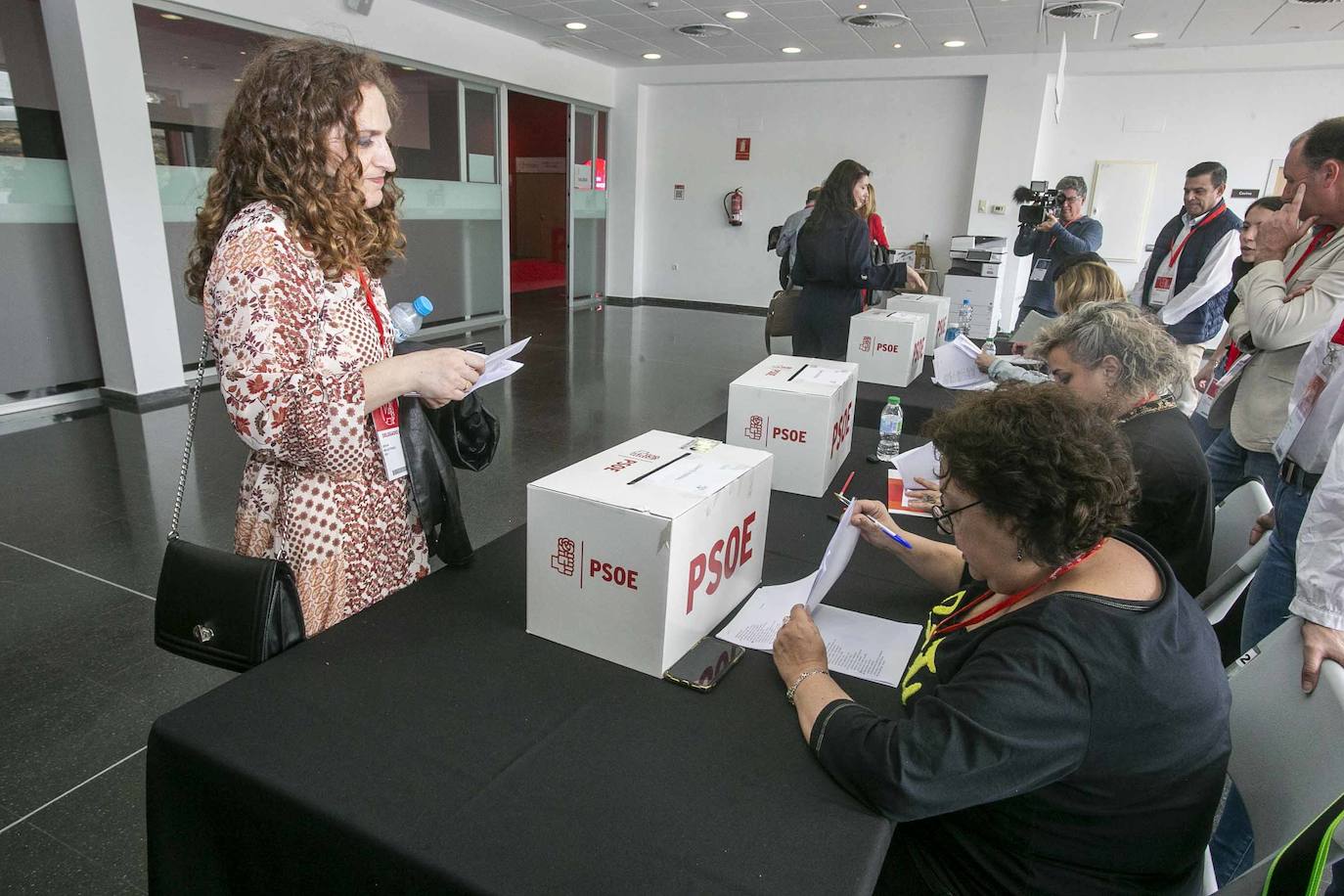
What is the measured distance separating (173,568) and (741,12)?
6.67 m

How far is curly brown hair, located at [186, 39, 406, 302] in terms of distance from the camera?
1.17 meters

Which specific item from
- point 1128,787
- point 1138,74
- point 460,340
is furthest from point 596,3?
point 1128,787

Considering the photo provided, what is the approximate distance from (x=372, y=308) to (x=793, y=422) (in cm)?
97

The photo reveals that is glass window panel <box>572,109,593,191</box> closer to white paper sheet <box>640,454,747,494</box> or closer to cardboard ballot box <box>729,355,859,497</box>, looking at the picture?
cardboard ballot box <box>729,355,859,497</box>

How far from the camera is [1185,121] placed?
7477 mm

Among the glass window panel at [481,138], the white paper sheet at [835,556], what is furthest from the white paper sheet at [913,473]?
the glass window panel at [481,138]

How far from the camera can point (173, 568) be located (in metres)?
1.20

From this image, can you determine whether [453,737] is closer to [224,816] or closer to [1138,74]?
[224,816]

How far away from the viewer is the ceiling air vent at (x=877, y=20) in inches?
252

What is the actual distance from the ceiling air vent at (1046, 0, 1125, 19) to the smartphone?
6437 mm

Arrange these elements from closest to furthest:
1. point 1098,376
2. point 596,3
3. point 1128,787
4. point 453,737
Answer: point 1128,787, point 453,737, point 1098,376, point 596,3

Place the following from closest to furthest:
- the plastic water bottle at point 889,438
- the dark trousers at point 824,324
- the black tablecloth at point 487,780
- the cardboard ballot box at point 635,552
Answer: the black tablecloth at point 487,780 → the cardboard ballot box at point 635,552 → the plastic water bottle at point 889,438 → the dark trousers at point 824,324

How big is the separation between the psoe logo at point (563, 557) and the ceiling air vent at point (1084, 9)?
650 centimetres

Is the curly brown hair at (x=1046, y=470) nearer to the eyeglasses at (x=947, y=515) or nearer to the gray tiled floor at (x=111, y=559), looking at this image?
the eyeglasses at (x=947, y=515)
